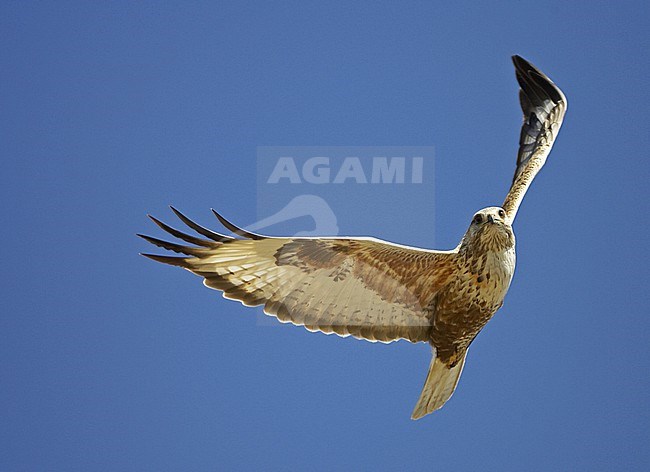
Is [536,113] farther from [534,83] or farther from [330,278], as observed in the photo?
[330,278]

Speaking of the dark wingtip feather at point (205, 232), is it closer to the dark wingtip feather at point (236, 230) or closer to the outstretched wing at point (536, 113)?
the dark wingtip feather at point (236, 230)

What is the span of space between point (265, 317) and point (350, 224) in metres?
1.14

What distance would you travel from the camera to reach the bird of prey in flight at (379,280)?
235 inches

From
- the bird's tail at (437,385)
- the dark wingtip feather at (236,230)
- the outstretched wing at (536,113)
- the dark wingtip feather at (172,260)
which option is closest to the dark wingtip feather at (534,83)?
the outstretched wing at (536,113)

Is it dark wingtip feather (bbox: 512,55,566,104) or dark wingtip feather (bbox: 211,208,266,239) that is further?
dark wingtip feather (bbox: 512,55,566,104)

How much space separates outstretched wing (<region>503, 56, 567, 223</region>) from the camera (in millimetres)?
Result: 7262

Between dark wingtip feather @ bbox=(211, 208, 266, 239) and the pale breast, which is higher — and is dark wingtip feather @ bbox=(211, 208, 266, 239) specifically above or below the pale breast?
above

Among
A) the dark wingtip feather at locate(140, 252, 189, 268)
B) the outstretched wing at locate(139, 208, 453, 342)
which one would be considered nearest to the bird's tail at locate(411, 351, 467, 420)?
the outstretched wing at locate(139, 208, 453, 342)

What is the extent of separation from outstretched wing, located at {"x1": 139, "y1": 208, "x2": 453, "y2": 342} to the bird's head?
0.27m

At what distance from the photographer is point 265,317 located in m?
6.33

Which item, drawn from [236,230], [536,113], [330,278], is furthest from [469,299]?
[536,113]

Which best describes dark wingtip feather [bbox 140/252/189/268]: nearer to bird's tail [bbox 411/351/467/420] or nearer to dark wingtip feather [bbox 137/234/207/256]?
dark wingtip feather [bbox 137/234/207/256]

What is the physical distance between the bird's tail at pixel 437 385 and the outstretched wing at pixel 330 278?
23 cm

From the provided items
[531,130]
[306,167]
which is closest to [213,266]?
[306,167]
